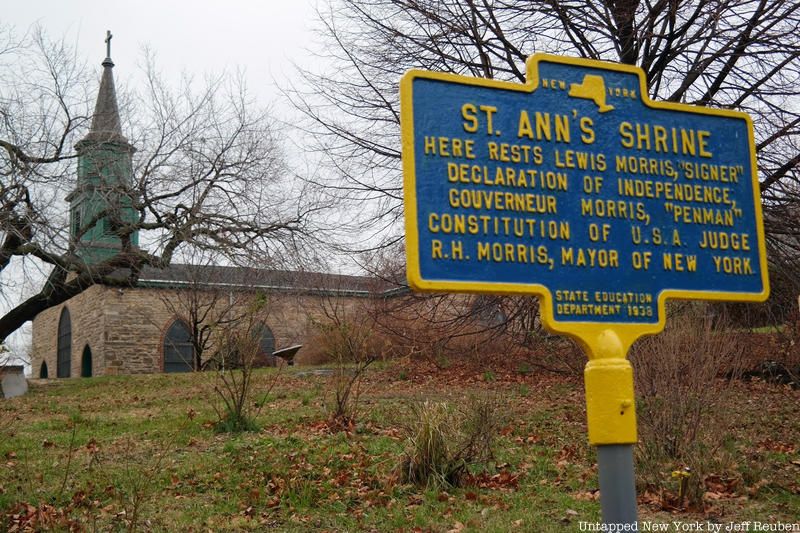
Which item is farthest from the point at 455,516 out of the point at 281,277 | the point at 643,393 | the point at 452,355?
the point at 281,277

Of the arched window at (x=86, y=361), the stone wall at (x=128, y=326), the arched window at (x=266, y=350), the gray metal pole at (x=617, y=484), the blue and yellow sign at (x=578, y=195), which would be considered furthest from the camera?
the arched window at (x=86, y=361)

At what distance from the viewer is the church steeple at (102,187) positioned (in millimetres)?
16828

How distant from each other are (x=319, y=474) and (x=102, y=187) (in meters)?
11.7

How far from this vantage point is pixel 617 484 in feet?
10.9

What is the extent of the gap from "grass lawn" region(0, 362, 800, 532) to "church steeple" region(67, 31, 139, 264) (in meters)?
5.96

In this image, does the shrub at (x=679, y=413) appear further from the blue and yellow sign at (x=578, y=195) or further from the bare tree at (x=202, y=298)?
the bare tree at (x=202, y=298)

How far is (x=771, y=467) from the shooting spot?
23.9 feet

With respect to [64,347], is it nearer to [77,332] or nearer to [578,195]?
[77,332]

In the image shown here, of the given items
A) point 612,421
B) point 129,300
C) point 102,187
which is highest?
point 102,187

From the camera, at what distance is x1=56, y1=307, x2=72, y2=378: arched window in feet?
113

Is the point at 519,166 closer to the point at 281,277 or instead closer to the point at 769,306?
the point at 769,306

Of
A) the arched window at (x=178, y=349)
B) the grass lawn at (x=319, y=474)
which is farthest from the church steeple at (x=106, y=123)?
the arched window at (x=178, y=349)

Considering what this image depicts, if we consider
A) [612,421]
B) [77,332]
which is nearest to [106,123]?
[612,421]

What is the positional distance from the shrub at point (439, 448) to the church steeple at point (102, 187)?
11.1m
